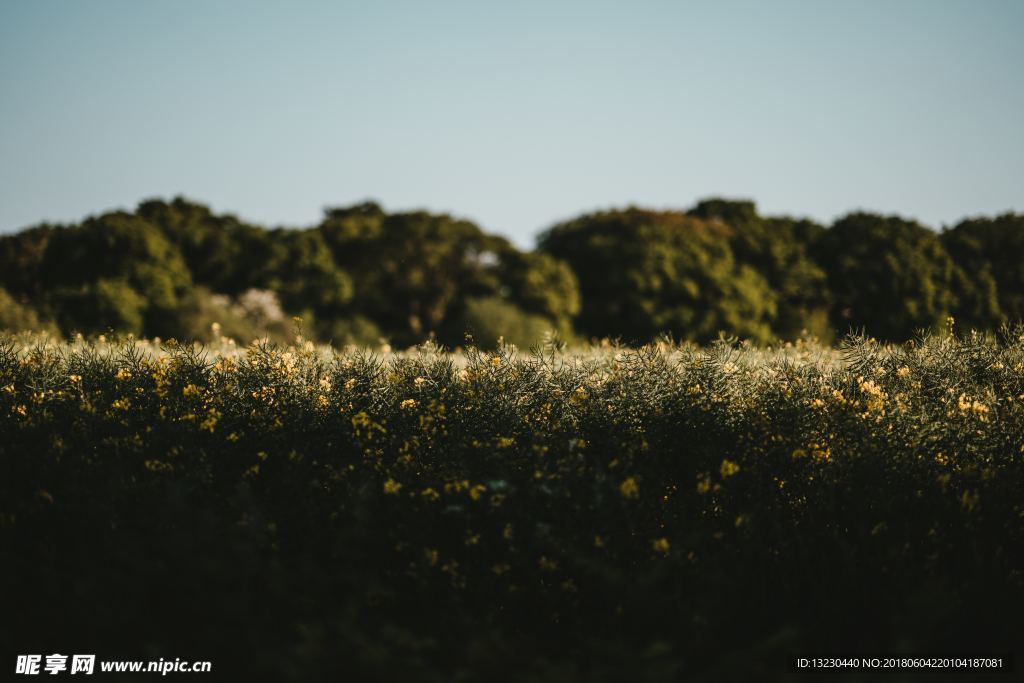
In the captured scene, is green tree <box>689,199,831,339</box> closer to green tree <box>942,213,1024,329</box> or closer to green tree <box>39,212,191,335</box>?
green tree <box>942,213,1024,329</box>

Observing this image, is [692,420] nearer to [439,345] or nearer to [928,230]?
[439,345]

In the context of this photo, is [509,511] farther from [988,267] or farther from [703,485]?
[988,267]

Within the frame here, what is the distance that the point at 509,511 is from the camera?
497 cm

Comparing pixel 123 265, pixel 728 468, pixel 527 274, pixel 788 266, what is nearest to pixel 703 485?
pixel 728 468

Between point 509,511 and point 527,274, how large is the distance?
111 ft

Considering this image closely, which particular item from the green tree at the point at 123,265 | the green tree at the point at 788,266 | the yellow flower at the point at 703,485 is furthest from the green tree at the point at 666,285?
the yellow flower at the point at 703,485

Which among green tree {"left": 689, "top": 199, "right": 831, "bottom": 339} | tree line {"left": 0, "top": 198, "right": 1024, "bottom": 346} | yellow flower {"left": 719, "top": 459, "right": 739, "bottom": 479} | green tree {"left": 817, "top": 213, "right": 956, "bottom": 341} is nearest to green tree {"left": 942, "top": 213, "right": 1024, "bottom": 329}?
tree line {"left": 0, "top": 198, "right": 1024, "bottom": 346}

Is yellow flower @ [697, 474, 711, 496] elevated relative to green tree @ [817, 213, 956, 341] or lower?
lower

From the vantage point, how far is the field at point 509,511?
3.77m

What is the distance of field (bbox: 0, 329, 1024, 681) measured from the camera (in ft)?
12.4

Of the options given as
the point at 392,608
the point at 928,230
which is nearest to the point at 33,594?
the point at 392,608

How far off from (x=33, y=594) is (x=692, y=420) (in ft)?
16.4

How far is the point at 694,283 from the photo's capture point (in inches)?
1534

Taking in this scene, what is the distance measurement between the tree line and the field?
26992 millimetres
